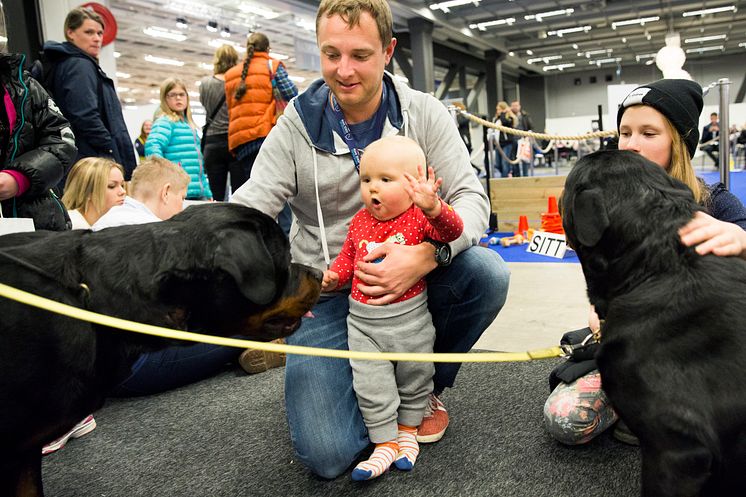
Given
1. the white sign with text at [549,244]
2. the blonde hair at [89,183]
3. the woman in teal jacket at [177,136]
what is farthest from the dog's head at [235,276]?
the white sign with text at [549,244]

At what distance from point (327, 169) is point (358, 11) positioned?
0.61m

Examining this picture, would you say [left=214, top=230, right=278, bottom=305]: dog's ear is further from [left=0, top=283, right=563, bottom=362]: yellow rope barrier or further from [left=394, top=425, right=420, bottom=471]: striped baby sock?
[left=394, top=425, right=420, bottom=471]: striped baby sock

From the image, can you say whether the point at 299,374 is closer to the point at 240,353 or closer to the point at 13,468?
the point at 13,468

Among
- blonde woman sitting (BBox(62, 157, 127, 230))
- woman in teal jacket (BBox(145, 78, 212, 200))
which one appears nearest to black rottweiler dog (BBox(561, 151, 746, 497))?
blonde woman sitting (BBox(62, 157, 127, 230))

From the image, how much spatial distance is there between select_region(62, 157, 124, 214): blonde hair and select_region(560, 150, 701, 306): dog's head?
2853mm

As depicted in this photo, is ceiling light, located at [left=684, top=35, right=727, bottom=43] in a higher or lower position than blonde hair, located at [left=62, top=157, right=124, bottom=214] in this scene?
higher

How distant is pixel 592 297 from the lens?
1.66 m

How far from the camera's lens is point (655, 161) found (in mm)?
2084

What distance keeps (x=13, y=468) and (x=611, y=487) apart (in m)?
1.82

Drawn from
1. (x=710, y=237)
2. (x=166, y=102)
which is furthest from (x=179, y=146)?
(x=710, y=237)

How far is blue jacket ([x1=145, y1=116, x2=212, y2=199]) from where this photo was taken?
527 cm

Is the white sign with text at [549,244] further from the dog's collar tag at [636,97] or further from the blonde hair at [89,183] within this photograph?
the blonde hair at [89,183]

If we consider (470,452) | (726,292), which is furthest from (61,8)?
(726,292)

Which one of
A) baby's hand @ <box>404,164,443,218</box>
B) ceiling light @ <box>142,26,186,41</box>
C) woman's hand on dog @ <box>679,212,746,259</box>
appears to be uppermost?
ceiling light @ <box>142,26,186,41</box>
